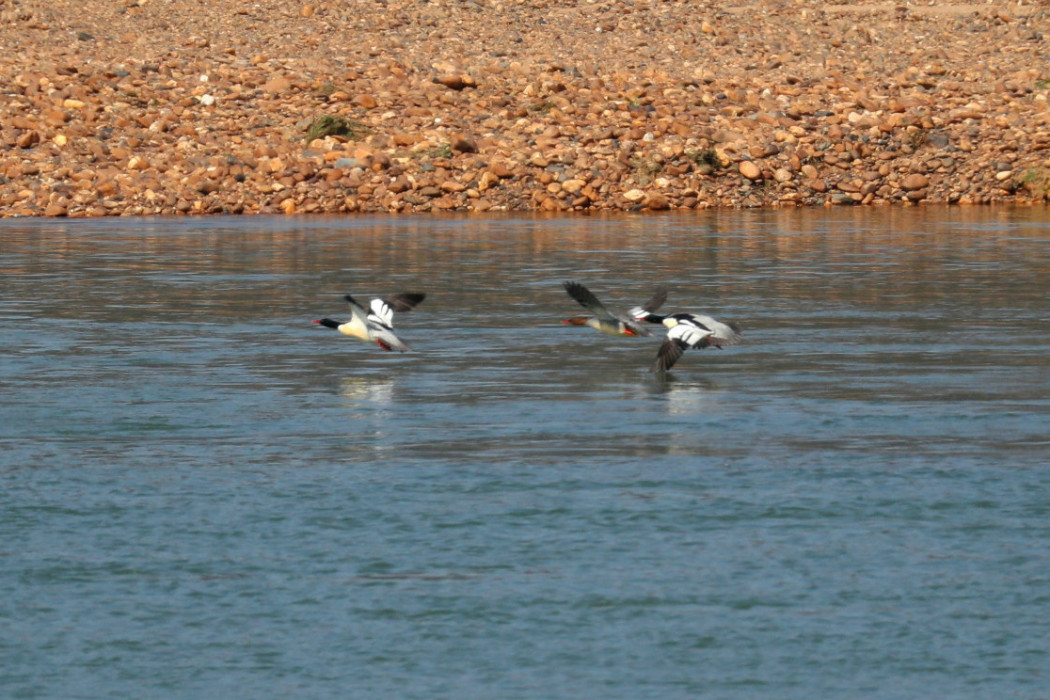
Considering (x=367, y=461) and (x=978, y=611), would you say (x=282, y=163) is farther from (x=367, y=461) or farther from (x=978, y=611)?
(x=978, y=611)

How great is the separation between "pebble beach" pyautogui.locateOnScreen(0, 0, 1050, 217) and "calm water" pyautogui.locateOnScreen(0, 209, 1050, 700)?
562 inches

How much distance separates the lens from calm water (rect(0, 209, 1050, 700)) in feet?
20.9

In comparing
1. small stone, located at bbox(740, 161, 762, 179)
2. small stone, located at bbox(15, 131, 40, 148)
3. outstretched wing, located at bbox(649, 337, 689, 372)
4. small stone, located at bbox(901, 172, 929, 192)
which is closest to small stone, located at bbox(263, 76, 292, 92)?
small stone, located at bbox(15, 131, 40, 148)

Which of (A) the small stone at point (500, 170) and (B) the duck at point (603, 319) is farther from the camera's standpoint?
(A) the small stone at point (500, 170)

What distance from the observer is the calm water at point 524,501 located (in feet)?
20.9

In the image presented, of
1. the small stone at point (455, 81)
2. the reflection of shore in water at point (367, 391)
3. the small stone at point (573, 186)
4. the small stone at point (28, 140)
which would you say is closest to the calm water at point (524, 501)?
the reflection of shore in water at point (367, 391)

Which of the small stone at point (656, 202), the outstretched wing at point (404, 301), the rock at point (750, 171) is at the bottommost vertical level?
the outstretched wing at point (404, 301)

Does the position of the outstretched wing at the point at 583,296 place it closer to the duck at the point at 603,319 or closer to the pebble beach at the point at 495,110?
the duck at the point at 603,319

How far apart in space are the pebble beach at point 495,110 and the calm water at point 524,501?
1429 centimetres

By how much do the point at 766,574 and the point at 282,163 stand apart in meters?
25.4

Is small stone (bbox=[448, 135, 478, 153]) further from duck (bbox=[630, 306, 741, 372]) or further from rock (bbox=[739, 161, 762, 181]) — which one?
duck (bbox=[630, 306, 741, 372])

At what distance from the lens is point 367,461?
9664mm

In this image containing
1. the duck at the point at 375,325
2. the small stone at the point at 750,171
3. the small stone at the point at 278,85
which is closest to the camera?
the duck at the point at 375,325

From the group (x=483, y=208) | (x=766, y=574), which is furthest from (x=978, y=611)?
(x=483, y=208)
